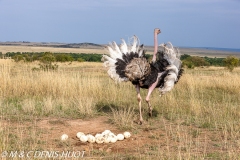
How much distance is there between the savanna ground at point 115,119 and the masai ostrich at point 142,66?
72 centimetres

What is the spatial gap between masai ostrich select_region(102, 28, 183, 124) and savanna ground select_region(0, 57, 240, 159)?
2.35 feet

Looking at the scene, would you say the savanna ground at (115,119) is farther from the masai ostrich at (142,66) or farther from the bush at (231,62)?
the bush at (231,62)

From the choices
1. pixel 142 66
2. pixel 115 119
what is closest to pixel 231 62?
pixel 142 66

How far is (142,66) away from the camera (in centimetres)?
745

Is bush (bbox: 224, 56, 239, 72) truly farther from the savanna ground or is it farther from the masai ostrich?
the masai ostrich

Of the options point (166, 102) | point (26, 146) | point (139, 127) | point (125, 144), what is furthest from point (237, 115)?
point (26, 146)

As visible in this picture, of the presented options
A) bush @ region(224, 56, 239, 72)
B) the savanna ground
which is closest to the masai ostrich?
the savanna ground

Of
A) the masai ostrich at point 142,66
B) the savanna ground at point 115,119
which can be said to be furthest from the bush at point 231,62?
the masai ostrich at point 142,66

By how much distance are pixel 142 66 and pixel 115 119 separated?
1.15 m

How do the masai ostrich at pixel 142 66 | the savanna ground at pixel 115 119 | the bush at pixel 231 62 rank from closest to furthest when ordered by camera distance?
the savanna ground at pixel 115 119 < the masai ostrich at pixel 142 66 < the bush at pixel 231 62

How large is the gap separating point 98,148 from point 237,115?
398 centimetres

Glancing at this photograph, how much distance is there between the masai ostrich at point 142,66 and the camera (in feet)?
24.5

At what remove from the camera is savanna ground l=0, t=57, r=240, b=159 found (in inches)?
225

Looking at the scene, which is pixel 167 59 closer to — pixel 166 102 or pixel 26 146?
pixel 166 102
